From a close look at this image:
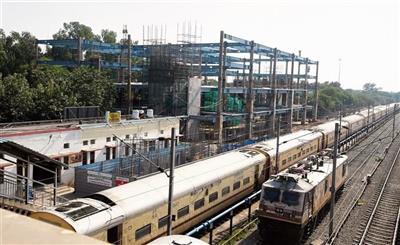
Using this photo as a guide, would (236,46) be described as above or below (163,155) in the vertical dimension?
above

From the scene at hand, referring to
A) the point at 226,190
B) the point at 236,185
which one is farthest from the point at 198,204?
the point at 236,185

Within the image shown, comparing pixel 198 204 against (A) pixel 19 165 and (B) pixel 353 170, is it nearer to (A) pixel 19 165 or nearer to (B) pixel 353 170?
(A) pixel 19 165

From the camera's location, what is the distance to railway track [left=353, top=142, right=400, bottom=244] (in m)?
21.1

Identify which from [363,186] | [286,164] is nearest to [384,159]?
[363,186]

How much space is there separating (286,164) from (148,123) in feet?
49.6

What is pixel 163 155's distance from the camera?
98.2ft

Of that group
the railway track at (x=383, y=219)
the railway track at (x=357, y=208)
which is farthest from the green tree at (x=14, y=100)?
the railway track at (x=383, y=219)

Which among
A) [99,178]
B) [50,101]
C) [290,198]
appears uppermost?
[50,101]

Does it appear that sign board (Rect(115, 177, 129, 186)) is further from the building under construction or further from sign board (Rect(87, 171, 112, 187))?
the building under construction

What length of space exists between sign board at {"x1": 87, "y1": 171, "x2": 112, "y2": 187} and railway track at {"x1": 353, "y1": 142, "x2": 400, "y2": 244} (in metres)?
14.8

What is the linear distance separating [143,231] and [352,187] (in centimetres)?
2257

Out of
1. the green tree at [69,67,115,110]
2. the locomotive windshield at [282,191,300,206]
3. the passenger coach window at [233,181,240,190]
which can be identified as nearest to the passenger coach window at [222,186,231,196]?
the passenger coach window at [233,181,240,190]

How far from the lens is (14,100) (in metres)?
37.8

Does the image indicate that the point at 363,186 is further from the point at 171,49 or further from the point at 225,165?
the point at 171,49
